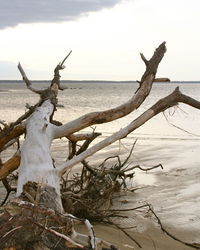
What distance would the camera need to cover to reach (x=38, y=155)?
3982 mm

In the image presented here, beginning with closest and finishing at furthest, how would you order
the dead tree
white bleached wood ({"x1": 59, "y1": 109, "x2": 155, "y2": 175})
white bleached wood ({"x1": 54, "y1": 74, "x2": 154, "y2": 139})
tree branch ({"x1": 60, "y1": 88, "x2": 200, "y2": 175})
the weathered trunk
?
the dead tree
the weathered trunk
white bleached wood ({"x1": 59, "y1": 109, "x2": 155, "y2": 175})
tree branch ({"x1": 60, "y1": 88, "x2": 200, "y2": 175})
white bleached wood ({"x1": 54, "y1": 74, "x2": 154, "y2": 139})

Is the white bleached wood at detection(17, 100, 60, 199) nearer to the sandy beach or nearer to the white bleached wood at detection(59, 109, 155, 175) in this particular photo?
the white bleached wood at detection(59, 109, 155, 175)

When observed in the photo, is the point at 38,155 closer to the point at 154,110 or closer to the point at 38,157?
the point at 38,157

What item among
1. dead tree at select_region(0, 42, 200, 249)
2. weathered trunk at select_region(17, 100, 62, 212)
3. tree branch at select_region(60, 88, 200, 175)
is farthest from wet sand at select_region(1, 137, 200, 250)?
weathered trunk at select_region(17, 100, 62, 212)

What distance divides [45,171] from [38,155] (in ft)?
0.92

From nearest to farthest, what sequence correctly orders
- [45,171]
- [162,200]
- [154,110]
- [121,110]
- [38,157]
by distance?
[45,171], [38,157], [154,110], [121,110], [162,200]

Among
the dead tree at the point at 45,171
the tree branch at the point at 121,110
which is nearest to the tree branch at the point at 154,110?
the dead tree at the point at 45,171

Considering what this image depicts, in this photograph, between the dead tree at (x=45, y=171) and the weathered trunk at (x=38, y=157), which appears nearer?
the dead tree at (x=45, y=171)

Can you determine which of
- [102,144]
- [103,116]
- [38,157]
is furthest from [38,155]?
[103,116]

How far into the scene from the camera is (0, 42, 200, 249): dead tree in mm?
2812

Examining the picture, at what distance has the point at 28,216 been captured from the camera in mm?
2846

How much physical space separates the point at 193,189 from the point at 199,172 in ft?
3.57

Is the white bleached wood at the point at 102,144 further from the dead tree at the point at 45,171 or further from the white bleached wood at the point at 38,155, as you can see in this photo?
the white bleached wood at the point at 38,155

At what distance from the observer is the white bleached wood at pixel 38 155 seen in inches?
144
